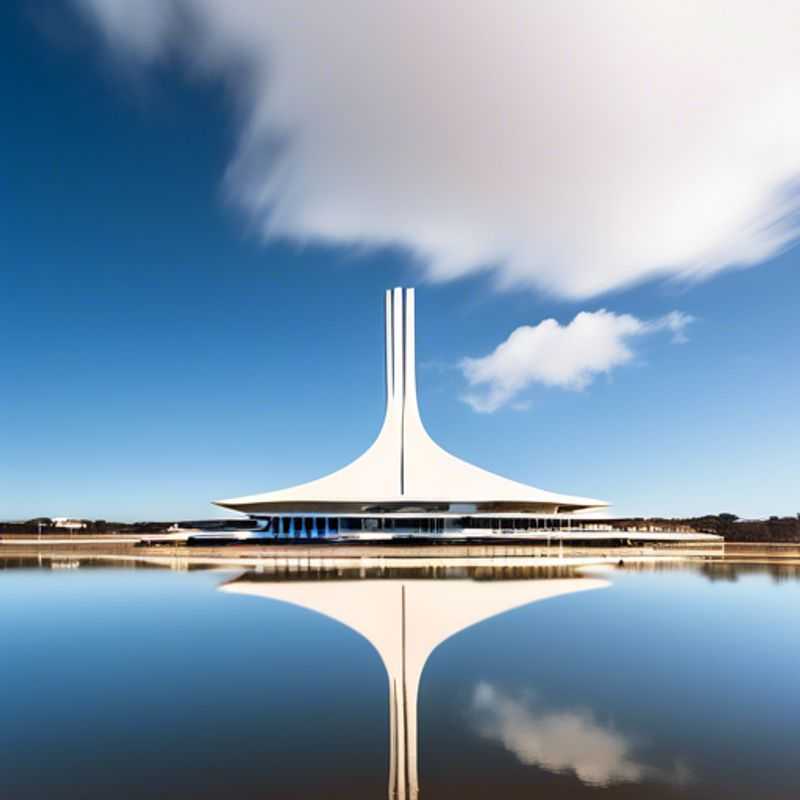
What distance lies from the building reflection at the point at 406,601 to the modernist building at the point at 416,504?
603 cm

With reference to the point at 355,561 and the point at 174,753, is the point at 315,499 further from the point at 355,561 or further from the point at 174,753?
the point at 174,753

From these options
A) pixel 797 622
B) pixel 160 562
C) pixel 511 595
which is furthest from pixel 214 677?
pixel 160 562

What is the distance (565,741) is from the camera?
26.7 feet

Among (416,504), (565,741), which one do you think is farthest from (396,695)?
(416,504)

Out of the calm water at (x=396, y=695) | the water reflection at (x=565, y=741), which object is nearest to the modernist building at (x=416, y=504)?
the calm water at (x=396, y=695)

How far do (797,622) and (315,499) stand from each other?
2129 cm

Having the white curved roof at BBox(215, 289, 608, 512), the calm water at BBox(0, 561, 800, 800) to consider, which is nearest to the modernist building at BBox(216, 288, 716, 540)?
the white curved roof at BBox(215, 289, 608, 512)

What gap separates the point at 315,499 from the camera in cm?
3259

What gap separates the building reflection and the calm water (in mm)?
78

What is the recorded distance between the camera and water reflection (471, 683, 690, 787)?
7.25m

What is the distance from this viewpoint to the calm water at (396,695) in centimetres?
711

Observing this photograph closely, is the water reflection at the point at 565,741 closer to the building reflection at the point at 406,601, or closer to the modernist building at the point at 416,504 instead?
the building reflection at the point at 406,601

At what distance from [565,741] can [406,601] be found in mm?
10307

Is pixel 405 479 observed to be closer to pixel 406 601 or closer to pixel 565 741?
pixel 406 601
